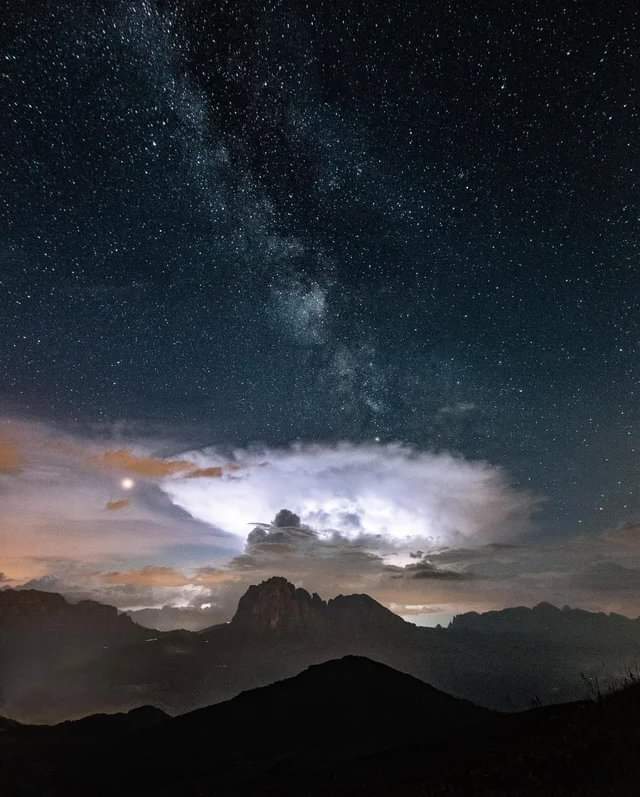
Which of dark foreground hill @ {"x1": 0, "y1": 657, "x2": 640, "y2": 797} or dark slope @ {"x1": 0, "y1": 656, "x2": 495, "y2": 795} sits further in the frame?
dark slope @ {"x1": 0, "y1": 656, "x2": 495, "y2": 795}

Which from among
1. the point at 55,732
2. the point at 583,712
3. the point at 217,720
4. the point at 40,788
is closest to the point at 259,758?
the point at 217,720

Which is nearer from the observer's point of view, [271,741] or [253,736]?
[271,741]

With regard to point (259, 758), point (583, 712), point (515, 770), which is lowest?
point (259, 758)

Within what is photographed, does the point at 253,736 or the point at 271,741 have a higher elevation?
the point at 253,736

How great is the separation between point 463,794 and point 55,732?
616 ft

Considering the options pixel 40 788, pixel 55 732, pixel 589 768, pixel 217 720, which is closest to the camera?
pixel 589 768

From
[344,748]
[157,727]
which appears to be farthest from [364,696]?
[157,727]

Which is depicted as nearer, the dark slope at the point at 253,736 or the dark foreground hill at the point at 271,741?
the dark foreground hill at the point at 271,741

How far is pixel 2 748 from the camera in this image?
437 ft

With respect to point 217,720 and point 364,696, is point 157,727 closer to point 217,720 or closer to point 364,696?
point 217,720

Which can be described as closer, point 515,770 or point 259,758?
point 515,770

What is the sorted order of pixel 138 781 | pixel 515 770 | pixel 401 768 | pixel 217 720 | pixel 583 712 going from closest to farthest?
pixel 515 770, pixel 583 712, pixel 401 768, pixel 138 781, pixel 217 720

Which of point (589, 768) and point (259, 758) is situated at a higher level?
point (589, 768)

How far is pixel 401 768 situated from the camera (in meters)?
42.3
